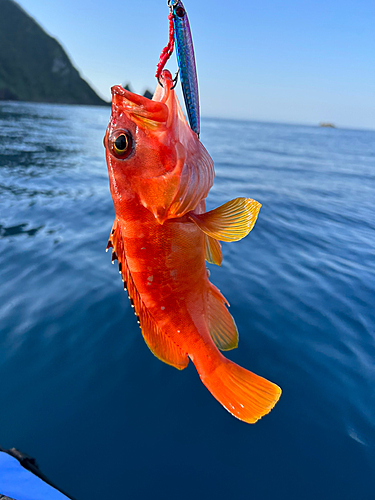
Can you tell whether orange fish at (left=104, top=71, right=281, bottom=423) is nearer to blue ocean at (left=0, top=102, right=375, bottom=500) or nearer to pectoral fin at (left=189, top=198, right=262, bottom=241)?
pectoral fin at (left=189, top=198, right=262, bottom=241)

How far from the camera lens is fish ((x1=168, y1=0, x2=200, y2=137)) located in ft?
4.89

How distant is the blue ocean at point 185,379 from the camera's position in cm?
246

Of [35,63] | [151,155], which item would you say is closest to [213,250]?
[151,155]

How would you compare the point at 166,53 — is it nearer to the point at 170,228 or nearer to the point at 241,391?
the point at 170,228

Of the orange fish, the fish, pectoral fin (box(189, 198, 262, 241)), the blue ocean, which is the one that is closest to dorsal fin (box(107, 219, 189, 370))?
the orange fish

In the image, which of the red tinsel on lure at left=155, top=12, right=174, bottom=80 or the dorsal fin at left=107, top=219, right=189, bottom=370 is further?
the dorsal fin at left=107, top=219, right=189, bottom=370

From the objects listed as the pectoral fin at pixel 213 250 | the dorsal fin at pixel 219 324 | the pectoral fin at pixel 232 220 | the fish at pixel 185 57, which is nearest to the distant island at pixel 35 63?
the fish at pixel 185 57

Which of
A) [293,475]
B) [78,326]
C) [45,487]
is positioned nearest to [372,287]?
[293,475]

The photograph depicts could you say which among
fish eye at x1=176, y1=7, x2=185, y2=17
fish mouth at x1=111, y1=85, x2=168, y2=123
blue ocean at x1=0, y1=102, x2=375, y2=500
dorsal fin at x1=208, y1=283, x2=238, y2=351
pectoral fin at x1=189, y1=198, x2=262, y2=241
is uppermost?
fish eye at x1=176, y1=7, x2=185, y2=17

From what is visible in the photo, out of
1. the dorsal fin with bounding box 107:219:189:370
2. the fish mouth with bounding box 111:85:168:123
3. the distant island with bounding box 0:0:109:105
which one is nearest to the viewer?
the fish mouth with bounding box 111:85:168:123

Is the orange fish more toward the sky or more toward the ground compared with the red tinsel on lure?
more toward the ground

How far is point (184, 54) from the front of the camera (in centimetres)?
154

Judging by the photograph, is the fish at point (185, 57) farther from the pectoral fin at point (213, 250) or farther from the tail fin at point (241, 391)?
the tail fin at point (241, 391)

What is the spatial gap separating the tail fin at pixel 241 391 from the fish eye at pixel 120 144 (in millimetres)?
1416
